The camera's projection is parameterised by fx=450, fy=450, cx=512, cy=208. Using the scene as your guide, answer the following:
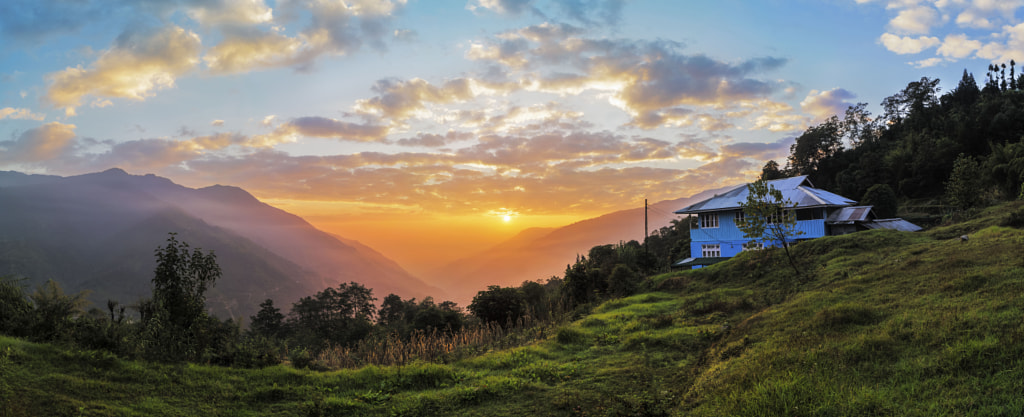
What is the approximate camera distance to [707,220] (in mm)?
37906

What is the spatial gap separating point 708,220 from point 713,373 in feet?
110

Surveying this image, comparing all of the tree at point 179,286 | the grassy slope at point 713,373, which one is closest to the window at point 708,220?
the grassy slope at point 713,373

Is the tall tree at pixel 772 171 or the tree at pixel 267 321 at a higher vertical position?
the tall tree at pixel 772 171

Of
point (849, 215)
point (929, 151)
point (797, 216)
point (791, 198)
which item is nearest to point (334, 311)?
point (797, 216)

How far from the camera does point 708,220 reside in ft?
124

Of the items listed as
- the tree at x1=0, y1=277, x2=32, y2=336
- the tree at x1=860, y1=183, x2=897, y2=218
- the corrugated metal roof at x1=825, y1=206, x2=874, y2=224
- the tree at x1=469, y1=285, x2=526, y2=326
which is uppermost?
the tree at x1=860, y1=183, x2=897, y2=218

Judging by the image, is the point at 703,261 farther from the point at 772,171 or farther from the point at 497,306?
the point at 772,171

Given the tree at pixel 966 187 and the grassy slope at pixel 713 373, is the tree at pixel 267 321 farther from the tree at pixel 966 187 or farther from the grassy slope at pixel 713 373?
the tree at pixel 966 187

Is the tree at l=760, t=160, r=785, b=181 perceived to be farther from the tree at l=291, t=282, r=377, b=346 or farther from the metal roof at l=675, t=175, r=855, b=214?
the tree at l=291, t=282, r=377, b=346

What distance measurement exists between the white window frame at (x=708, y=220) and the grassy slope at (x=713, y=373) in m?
25.0

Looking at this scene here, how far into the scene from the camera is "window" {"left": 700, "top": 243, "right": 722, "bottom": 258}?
3700 centimetres

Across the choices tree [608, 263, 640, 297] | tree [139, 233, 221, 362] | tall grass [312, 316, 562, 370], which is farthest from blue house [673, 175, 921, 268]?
tree [139, 233, 221, 362]

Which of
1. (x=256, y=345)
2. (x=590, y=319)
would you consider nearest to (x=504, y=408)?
(x=256, y=345)

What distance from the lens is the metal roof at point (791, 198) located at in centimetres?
3288
